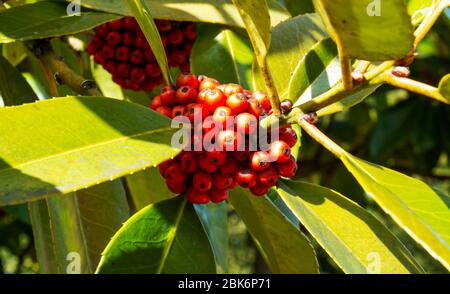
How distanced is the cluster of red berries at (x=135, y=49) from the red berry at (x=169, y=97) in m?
0.43

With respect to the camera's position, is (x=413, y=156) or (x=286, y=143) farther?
(x=413, y=156)

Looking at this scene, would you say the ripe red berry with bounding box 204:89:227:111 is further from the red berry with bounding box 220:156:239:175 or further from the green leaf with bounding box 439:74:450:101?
the green leaf with bounding box 439:74:450:101

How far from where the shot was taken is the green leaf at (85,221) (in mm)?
1400

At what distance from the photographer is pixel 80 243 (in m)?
1.42

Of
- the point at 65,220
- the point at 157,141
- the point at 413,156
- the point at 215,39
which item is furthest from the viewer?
the point at 413,156

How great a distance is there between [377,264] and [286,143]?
24cm

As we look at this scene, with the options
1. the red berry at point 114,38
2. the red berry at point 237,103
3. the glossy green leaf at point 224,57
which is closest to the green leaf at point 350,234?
the red berry at point 237,103

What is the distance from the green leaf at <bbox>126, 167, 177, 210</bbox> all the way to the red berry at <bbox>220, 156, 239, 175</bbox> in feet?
2.17

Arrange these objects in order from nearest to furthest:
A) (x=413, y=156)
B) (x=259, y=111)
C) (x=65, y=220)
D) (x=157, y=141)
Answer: (x=157, y=141) → (x=259, y=111) → (x=65, y=220) → (x=413, y=156)

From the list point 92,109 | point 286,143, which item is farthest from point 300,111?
point 92,109

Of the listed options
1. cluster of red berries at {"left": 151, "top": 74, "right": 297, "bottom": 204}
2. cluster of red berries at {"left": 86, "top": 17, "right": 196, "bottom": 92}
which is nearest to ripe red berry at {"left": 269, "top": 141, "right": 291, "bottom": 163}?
cluster of red berries at {"left": 151, "top": 74, "right": 297, "bottom": 204}

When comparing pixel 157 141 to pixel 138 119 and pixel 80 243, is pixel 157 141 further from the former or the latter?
pixel 80 243
